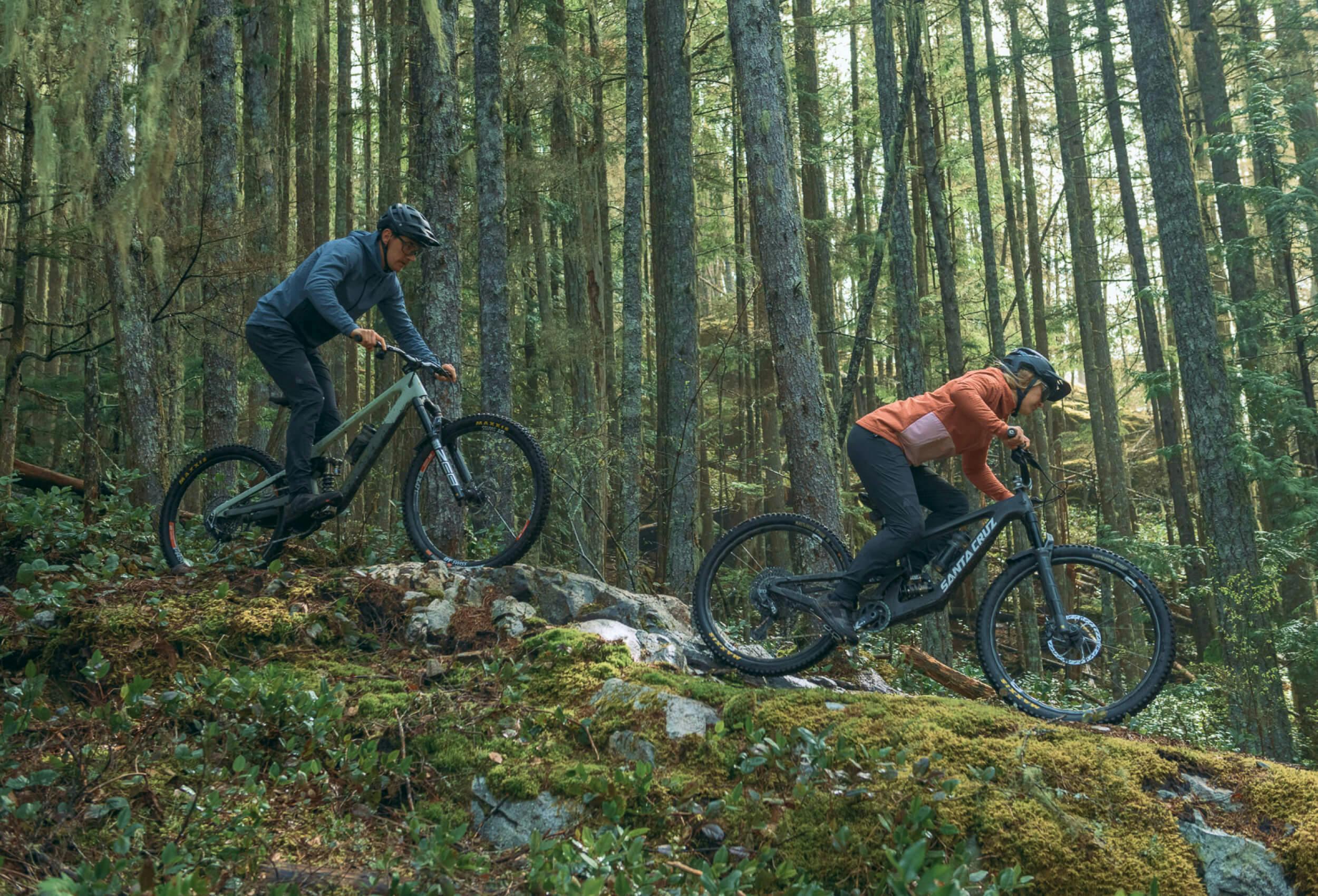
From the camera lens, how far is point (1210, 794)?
384cm

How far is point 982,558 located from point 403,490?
3.58m

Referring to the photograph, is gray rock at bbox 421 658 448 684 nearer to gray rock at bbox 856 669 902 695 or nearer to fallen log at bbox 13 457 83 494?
gray rock at bbox 856 669 902 695

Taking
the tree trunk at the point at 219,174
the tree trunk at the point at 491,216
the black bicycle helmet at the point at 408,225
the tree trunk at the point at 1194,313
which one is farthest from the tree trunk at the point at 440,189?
the tree trunk at the point at 1194,313

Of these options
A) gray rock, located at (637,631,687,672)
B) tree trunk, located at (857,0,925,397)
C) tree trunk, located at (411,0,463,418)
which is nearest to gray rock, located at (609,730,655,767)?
gray rock, located at (637,631,687,672)

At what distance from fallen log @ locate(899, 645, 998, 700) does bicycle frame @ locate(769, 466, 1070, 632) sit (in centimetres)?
139

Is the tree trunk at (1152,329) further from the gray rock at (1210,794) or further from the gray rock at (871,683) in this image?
the gray rock at (1210,794)

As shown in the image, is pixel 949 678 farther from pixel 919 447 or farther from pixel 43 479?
pixel 43 479

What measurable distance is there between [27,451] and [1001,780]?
15.6 meters

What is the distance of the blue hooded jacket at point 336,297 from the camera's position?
19.1 ft

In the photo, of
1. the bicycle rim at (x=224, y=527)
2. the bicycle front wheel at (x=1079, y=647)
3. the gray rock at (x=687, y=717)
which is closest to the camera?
the gray rock at (x=687, y=717)

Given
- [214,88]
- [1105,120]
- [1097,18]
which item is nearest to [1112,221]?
[1105,120]

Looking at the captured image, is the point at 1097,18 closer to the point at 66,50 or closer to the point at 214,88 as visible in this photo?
the point at 214,88

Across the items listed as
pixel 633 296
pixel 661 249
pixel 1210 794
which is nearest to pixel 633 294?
pixel 633 296

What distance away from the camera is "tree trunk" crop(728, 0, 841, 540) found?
7691 millimetres
